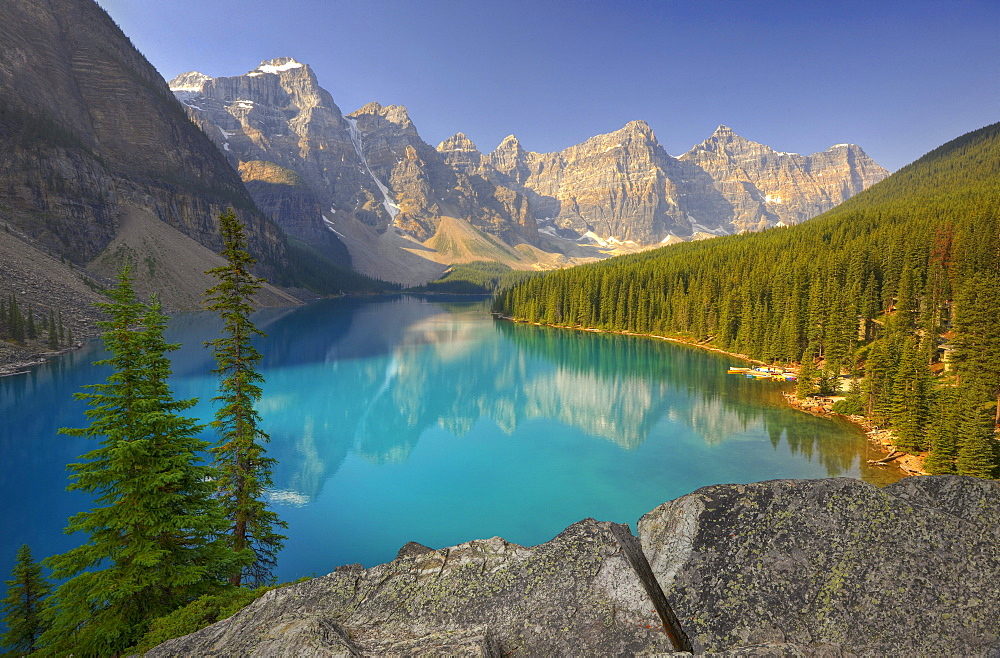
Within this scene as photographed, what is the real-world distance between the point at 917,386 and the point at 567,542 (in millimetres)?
41004

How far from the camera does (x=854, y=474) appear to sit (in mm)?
30672

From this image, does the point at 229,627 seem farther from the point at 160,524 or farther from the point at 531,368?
the point at 531,368

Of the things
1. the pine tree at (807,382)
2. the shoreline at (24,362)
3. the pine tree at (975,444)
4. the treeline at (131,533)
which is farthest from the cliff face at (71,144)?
the pine tree at (975,444)

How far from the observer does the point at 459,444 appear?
4028 centimetres

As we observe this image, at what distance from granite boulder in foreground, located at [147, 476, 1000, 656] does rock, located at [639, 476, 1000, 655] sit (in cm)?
1

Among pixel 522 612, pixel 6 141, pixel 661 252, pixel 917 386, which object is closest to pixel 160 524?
pixel 522 612

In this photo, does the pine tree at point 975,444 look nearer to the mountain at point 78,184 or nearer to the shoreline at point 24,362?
the shoreline at point 24,362

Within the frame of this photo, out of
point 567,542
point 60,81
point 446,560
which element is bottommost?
point 446,560

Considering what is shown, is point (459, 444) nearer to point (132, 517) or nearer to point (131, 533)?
point (131, 533)

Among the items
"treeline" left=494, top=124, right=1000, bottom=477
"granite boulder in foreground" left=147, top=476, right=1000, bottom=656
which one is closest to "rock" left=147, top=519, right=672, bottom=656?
"granite boulder in foreground" left=147, top=476, right=1000, bottom=656

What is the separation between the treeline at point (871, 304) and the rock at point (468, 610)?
32.1 metres

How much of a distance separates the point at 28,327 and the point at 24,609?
8775 cm

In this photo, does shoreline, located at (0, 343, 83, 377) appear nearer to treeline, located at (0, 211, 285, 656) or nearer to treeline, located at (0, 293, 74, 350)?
treeline, located at (0, 293, 74, 350)

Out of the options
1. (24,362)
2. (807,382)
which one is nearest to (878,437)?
(807,382)
